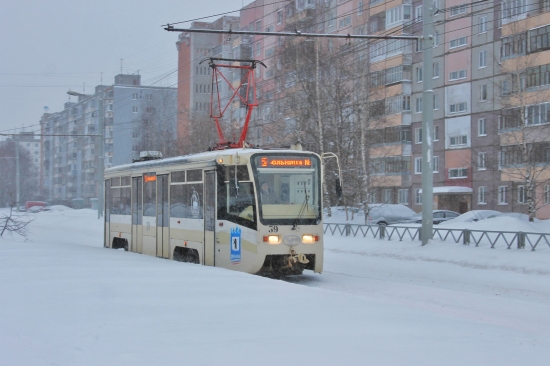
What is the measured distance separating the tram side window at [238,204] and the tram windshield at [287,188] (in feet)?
0.63

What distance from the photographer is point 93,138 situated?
331 ft

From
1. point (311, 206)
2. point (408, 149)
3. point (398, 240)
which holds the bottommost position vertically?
point (398, 240)

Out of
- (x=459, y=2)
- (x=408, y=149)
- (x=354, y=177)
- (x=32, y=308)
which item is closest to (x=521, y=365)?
(x=32, y=308)

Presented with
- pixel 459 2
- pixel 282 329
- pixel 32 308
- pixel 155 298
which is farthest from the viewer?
pixel 459 2

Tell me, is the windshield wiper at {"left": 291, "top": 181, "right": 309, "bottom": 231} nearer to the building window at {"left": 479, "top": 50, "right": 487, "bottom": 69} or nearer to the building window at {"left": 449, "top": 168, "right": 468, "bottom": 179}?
the building window at {"left": 479, "top": 50, "right": 487, "bottom": 69}

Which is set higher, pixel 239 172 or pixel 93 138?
pixel 93 138

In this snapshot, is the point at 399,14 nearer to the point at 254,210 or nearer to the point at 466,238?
the point at 466,238

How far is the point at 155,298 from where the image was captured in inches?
333

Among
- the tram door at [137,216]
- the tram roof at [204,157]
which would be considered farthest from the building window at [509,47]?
the tram roof at [204,157]

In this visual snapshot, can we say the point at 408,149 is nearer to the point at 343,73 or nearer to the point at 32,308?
the point at 343,73

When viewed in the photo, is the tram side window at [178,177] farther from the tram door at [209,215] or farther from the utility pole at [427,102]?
the utility pole at [427,102]

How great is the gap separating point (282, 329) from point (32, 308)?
A: 9.48ft

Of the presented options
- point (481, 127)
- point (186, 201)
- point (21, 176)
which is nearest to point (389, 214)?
point (481, 127)

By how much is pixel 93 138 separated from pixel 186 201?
293ft
